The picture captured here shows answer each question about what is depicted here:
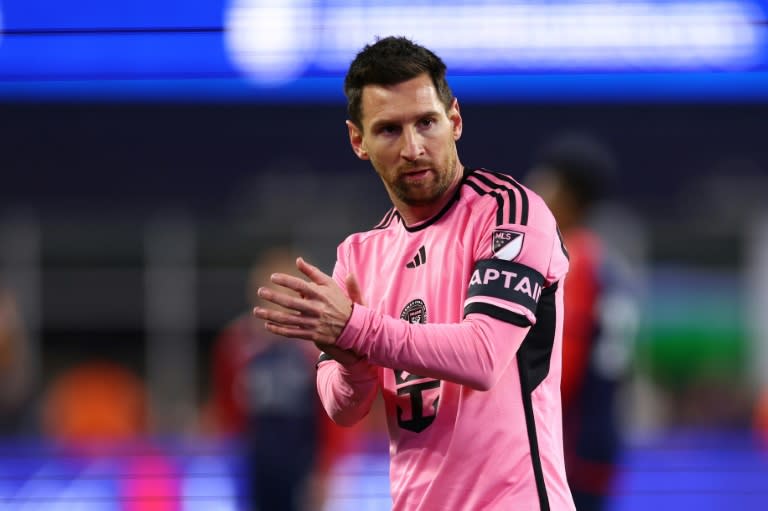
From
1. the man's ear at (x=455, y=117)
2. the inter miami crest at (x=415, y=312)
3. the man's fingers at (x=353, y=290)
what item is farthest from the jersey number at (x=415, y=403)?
the man's ear at (x=455, y=117)

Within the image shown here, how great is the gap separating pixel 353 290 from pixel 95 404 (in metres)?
10.6

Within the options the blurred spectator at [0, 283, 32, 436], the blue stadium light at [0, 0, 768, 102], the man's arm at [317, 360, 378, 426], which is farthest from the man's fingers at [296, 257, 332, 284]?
the blurred spectator at [0, 283, 32, 436]

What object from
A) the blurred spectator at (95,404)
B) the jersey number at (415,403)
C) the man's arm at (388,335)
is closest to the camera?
the man's arm at (388,335)

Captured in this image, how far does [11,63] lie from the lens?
3637 mm

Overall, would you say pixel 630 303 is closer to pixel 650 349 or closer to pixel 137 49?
pixel 137 49

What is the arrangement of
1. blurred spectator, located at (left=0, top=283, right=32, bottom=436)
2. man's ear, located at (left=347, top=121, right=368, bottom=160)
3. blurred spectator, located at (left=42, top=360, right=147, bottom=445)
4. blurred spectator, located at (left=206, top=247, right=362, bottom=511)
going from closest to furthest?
1. man's ear, located at (left=347, top=121, right=368, bottom=160)
2. blurred spectator, located at (left=206, top=247, right=362, bottom=511)
3. blurred spectator, located at (left=0, top=283, right=32, bottom=436)
4. blurred spectator, located at (left=42, top=360, right=147, bottom=445)

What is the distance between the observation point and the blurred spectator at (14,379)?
36.1ft

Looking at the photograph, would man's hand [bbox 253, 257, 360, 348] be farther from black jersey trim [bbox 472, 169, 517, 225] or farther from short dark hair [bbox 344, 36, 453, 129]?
short dark hair [bbox 344, 36, 453, 129]

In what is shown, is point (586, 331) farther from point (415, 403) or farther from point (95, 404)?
point (95, 404)

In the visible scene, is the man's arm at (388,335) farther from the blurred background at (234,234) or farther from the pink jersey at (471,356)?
the blurred background at (234,234)

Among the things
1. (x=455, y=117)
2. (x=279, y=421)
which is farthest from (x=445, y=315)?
(x=279, y=421)

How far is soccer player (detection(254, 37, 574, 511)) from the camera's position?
2230 millimetres

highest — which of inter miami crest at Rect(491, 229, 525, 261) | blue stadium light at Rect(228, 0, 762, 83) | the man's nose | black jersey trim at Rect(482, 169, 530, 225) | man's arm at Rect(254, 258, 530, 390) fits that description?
blue stadium light at Rect(228, 0, 762, 83)

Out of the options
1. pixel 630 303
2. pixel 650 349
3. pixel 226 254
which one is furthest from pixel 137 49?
pixel 650 349
